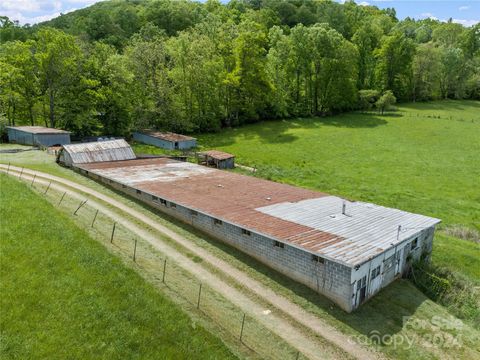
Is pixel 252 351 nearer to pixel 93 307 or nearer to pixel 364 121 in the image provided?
pixel 93 307

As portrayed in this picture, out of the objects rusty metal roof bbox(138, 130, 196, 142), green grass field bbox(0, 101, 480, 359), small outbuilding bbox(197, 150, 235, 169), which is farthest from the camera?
rusty metal roof bbox(138, 130, 196, 142)

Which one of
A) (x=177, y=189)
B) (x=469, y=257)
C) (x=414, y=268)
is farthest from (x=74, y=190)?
(x=469, y=257)

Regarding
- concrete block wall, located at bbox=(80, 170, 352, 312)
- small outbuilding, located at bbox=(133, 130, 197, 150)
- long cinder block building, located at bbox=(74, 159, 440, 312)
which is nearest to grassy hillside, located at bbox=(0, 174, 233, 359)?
concrete block wall, located at bbox=(80, 170, 352, 312)

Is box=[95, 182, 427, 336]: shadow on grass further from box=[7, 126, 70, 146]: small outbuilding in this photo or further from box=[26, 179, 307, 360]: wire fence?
box=[7, 126, 70, 146]: small outbuilding

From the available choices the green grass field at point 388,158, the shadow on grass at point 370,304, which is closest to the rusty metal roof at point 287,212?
the shadow on grass at point 370,304

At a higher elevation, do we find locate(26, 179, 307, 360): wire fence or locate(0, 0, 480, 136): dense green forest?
locate(0, 0, 480, 136): dense green forest

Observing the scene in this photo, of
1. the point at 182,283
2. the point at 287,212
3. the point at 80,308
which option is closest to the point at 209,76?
the point at 287,212

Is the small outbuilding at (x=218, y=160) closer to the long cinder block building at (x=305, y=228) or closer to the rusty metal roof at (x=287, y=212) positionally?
the rusty metal roof at (x=287, y=212)
